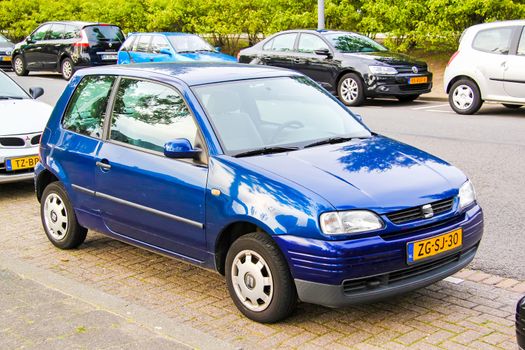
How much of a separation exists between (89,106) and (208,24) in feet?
71.8

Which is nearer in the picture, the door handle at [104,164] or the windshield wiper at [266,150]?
the windshield wiper at [266,150]

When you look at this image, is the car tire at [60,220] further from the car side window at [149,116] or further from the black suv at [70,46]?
the black suv at [70,46]

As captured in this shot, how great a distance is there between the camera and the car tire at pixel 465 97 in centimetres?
1514

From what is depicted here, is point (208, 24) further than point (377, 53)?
Yes

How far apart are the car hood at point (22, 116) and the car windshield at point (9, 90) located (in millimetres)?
227

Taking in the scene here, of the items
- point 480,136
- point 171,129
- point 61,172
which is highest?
point 171,129

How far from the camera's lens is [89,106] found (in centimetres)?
666

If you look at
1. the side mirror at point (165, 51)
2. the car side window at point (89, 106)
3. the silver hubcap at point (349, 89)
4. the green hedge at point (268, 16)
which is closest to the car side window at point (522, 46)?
the silver hubcap at point (349, 89)

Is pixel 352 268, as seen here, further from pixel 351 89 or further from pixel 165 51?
pixel 165 51

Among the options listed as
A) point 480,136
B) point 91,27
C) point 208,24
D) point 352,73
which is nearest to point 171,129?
point 480,136

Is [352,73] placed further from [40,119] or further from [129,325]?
[129,325]

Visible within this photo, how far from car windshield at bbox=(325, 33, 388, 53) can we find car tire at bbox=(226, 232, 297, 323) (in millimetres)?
12948

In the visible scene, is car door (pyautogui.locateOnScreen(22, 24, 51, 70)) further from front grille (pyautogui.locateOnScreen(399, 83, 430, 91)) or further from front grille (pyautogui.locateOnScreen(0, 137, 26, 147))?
front grille (pyautogui.locateOnScreen(0, 137, 26, 147))

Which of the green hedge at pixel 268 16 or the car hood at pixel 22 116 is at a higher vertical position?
the green hedge at pixel 268 16
